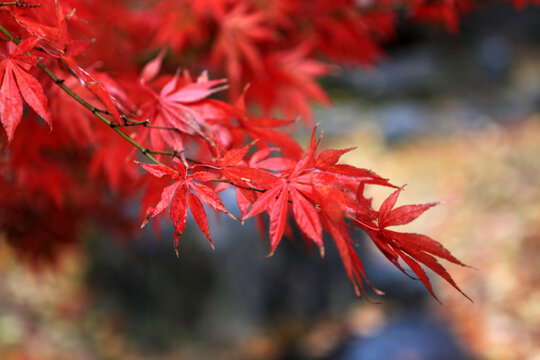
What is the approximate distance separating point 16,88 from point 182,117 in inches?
9.9

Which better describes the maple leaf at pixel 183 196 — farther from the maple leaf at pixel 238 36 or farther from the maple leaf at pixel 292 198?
the maple leaf at pixel 238 36

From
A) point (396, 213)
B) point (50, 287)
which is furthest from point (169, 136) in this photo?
point (50, 287)

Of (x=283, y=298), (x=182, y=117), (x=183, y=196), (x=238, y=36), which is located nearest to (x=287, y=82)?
(x=238, y=36)

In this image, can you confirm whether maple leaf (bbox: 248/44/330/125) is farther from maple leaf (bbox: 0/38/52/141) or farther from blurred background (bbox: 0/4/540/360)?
maple leaf (bbox: 0/38/52/141)

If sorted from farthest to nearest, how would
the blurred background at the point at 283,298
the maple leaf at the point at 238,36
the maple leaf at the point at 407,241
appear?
the blurred background at the point at 283,298, the maple leaf at the point at 238,36, the maple leaf at the point at 407,241

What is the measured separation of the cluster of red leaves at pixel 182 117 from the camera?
61 centimetres

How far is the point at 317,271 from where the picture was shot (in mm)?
3158

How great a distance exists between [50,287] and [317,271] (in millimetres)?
2259

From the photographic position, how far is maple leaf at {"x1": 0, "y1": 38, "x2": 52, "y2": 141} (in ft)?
2.03

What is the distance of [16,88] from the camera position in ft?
2.07

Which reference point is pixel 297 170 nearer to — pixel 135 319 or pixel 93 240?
pixel 135 319

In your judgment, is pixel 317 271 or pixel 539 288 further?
pixel 317 271

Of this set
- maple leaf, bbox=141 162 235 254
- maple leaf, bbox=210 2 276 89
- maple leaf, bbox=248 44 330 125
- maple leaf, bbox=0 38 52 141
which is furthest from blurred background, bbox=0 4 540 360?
maple leaf, bbox=0 38 52 141

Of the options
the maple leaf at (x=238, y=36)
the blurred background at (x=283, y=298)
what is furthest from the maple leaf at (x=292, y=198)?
the blurred background at (x=283, y=298)
